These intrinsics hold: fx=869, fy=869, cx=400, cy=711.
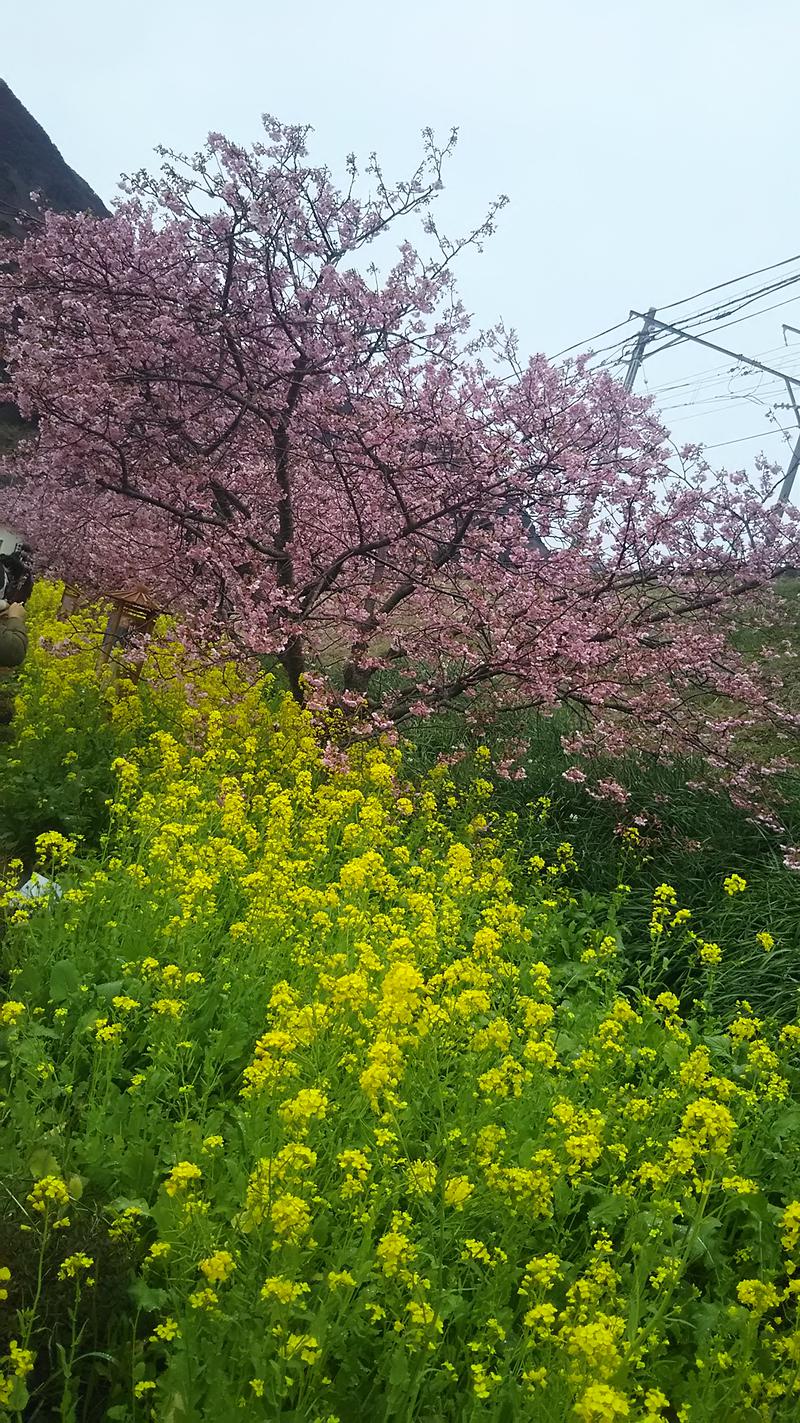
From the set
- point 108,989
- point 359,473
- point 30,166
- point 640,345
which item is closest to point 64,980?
point 108,989

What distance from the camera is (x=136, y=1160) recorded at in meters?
2.85

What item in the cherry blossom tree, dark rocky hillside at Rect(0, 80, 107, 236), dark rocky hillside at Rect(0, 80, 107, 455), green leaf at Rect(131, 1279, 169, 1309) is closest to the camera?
green leaf at Rect(131, 1279, 169, 1309)

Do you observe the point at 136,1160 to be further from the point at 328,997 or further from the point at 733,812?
the point at 733,812

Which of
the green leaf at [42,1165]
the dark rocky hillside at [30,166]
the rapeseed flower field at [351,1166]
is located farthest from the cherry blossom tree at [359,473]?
the dark rocky hillside at [30,166]

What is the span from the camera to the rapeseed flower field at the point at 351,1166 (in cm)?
223

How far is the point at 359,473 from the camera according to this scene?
24.2ft

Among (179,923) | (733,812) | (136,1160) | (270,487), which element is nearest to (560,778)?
(733,812)

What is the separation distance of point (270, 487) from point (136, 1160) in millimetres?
5988

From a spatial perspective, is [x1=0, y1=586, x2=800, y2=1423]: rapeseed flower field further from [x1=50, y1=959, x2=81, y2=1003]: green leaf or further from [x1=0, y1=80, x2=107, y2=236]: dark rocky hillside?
[x1=0, y1=80, x2=107, y2=236]: dark rocky hillside

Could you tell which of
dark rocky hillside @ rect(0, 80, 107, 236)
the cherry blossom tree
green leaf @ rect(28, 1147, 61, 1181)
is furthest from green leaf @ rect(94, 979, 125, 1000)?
dark rocky hillside @ rect(0, 80, 107, 236)

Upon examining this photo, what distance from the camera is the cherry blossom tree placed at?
21.6ft

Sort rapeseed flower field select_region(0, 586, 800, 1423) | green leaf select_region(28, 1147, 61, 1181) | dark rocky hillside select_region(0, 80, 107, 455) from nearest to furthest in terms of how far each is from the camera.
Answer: rapeseed flower field select_region(0, 586, 800, 1423)
green leaf select_region(28, 1147, 61, 1181)
dark rocky hillside select_region(0, 80, 107, 455)

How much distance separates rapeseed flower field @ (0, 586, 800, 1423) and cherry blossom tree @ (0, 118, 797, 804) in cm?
246

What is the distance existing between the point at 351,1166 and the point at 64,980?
5.87ft
